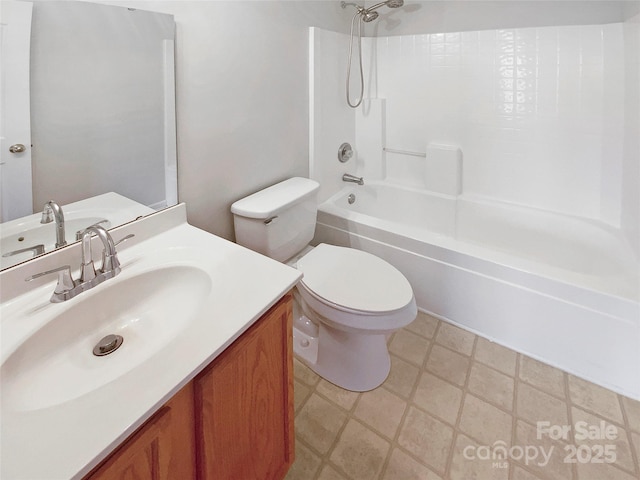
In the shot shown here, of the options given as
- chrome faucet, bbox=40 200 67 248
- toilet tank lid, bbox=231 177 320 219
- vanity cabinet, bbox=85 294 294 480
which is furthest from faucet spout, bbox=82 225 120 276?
toilet tank lid, bbox=231 177 320 219

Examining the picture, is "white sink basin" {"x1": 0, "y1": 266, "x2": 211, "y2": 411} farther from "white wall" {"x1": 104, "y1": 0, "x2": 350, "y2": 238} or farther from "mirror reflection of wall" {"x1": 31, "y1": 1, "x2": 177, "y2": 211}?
"white wall" {"x1": 104, "y1": 0, "x2": 350, "y2": 238}

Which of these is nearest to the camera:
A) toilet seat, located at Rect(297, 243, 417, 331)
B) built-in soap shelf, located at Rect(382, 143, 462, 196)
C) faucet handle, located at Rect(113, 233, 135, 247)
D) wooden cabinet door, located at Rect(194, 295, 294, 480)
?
wooden cabinet door, located at Rect(194, 295, 294, 480)

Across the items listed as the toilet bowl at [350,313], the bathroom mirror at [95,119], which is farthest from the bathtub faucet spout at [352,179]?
the bathroom mirror at [95,119]

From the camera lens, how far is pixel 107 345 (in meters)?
0.84

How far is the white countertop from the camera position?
0.51m

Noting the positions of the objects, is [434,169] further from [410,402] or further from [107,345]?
[107,345]

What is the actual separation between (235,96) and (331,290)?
937mm

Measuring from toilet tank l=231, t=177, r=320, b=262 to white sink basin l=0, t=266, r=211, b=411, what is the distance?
1.74ft

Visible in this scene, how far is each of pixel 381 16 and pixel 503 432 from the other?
2556 millimetres

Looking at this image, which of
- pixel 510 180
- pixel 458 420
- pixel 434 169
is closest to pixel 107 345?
pixel 458 420

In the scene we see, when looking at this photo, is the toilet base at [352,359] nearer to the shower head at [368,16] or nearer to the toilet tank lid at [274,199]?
the toilet tank lid at [274,199]

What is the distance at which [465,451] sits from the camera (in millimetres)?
1297

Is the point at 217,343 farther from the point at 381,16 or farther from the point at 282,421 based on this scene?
the point at 381,16

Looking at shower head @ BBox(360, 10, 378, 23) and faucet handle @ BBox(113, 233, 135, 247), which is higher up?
shower head @ BBox(360, 10, 378, 23)
